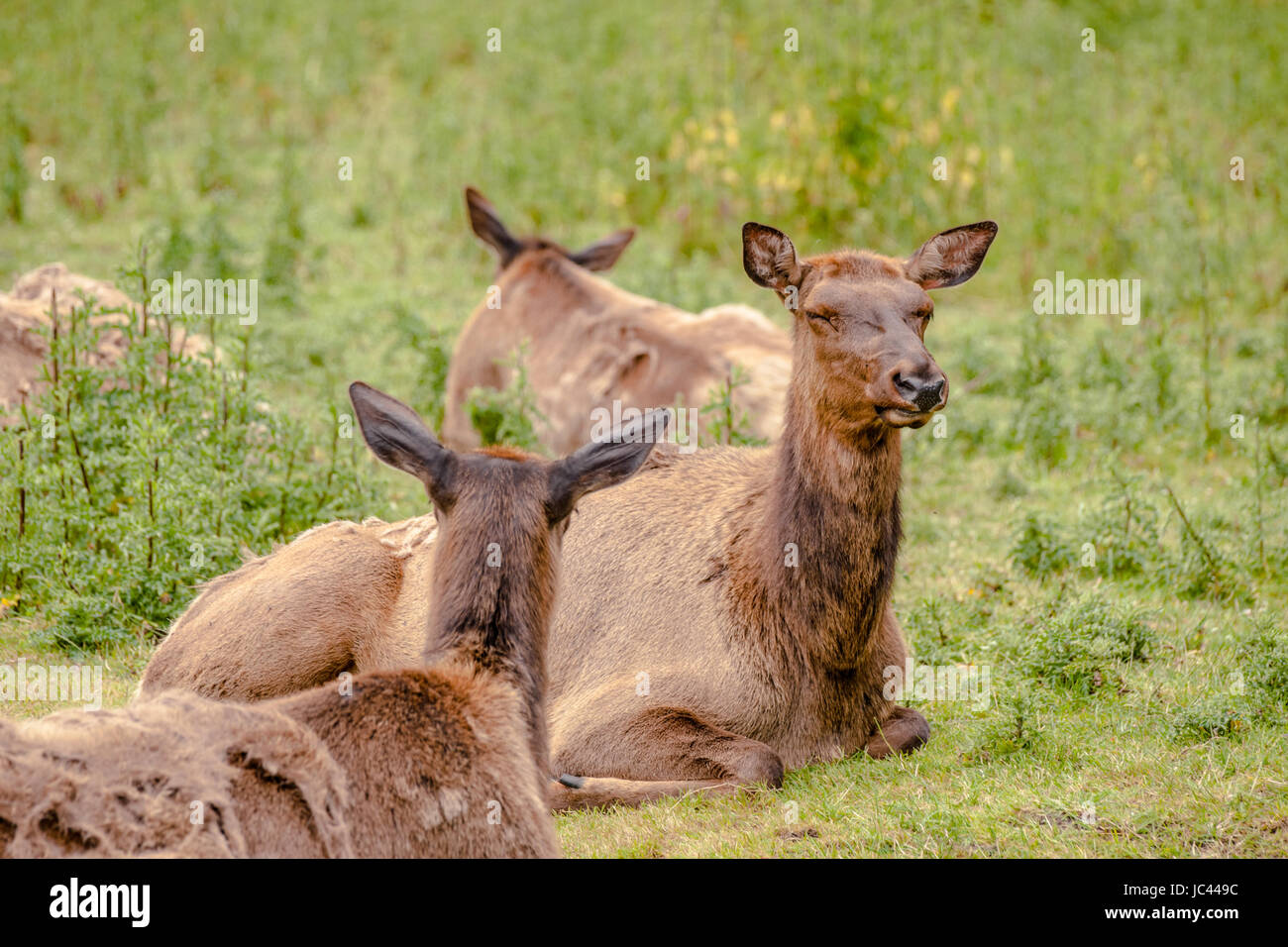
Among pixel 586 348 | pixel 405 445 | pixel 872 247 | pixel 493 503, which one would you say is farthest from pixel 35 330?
pixel 872 247

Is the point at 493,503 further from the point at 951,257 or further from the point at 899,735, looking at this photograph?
the point at 951,257

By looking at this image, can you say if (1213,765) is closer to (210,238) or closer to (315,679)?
(315,679)

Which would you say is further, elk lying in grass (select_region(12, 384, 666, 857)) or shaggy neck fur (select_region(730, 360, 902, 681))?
shaggy neck fur (select_region(730, 360, 902, 681))

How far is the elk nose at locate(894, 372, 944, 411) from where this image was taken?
559cm

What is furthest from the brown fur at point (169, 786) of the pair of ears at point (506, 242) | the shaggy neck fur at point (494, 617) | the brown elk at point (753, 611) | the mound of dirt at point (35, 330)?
Result: the pair of ears at point (506, 242)

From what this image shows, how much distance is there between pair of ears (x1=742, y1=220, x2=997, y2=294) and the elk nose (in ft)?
3.22

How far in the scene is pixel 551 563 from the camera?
4711 millimetres

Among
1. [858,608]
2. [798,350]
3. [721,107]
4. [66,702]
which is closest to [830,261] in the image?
[798,350]

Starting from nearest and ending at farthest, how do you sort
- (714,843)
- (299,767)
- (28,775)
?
(28,775) < (299,767) < (714,843)

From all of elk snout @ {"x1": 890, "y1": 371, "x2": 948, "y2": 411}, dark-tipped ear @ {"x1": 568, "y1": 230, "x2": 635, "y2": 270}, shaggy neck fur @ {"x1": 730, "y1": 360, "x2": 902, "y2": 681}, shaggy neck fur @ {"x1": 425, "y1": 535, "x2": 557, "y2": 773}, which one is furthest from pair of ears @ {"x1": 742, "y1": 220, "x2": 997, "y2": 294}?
dark-tipped ear @ {"x1": 568, "y1": 230, "x2": 635, "y2": 270}

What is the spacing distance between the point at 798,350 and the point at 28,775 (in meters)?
3.64

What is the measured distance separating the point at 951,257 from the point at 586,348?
4.37m

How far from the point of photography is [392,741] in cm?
423

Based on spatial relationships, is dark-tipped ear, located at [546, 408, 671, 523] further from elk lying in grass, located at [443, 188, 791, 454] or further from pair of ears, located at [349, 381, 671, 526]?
elk lying in grass, located at [443, 188, 791, 454]
